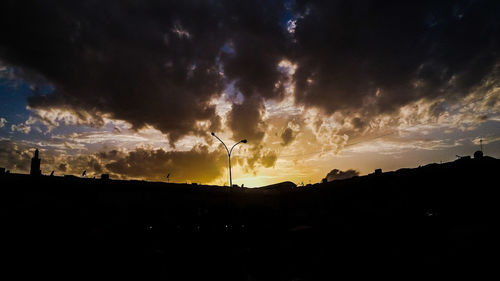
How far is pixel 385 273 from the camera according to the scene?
15.0 metres

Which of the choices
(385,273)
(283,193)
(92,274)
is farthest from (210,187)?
(385,273)

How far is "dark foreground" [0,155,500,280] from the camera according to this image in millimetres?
15594

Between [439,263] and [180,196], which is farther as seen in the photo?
[180,196]

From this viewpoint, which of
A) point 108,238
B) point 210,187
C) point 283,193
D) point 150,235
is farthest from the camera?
point 283,193

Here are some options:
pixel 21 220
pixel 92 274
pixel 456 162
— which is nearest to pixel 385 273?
pixel 456 162

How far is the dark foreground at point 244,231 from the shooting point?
15594 millimetres

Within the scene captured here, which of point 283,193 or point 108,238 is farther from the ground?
point 283,193

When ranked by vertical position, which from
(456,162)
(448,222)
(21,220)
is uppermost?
(456,162)

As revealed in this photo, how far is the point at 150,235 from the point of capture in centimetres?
2277

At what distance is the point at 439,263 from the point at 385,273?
295 centimetres

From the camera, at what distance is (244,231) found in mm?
27578

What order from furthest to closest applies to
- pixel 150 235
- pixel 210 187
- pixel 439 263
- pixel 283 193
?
pixel 283 193
pixel 210 187
pixel 150 235
pixel 439 263

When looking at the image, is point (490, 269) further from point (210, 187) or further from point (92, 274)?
point (210, 187)

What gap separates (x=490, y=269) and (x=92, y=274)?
2154cm
